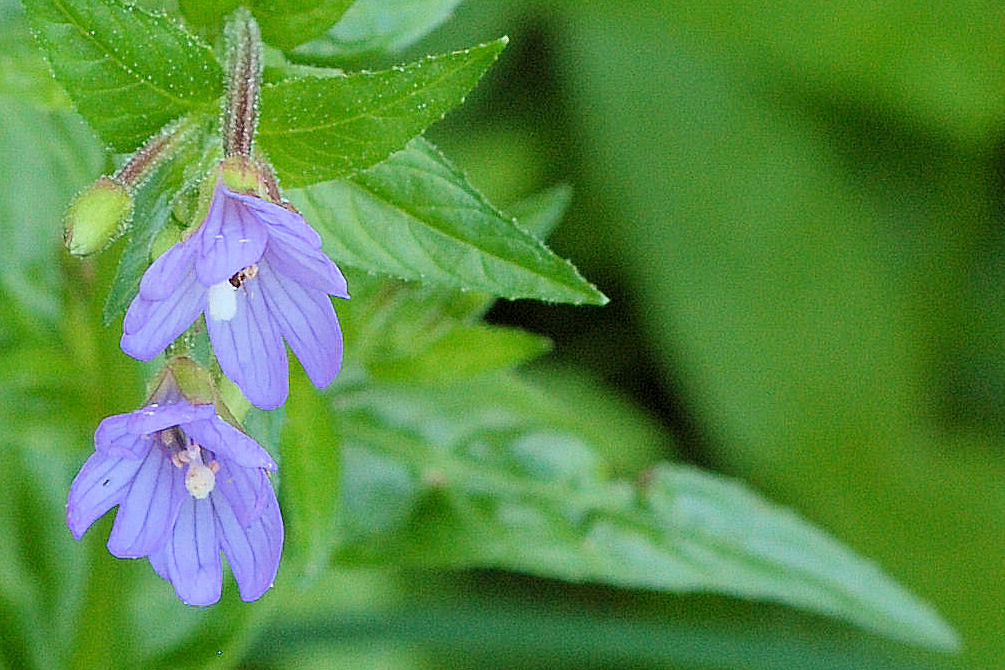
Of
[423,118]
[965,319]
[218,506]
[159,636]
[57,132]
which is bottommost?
[159,636]

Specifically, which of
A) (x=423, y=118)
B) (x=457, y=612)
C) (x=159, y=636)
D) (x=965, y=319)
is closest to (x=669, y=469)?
(x=457, y=612)

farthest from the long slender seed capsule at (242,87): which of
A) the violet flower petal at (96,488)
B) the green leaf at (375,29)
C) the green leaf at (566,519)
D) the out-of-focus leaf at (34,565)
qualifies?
the out-of-focus leaf at (34,565)

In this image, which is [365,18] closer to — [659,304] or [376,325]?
[376,325]

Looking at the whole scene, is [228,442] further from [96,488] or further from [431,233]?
[431,233]

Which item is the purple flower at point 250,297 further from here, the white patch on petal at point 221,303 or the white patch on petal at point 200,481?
the white patch on petal at point 200,481

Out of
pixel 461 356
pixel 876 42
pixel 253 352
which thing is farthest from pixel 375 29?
pixel 876 42

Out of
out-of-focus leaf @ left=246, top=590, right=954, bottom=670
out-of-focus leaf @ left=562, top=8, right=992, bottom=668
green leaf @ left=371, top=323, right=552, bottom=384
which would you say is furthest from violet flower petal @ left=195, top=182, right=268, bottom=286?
out-of-focus leaf @ left=562, top=8, right=992, bottom=668
